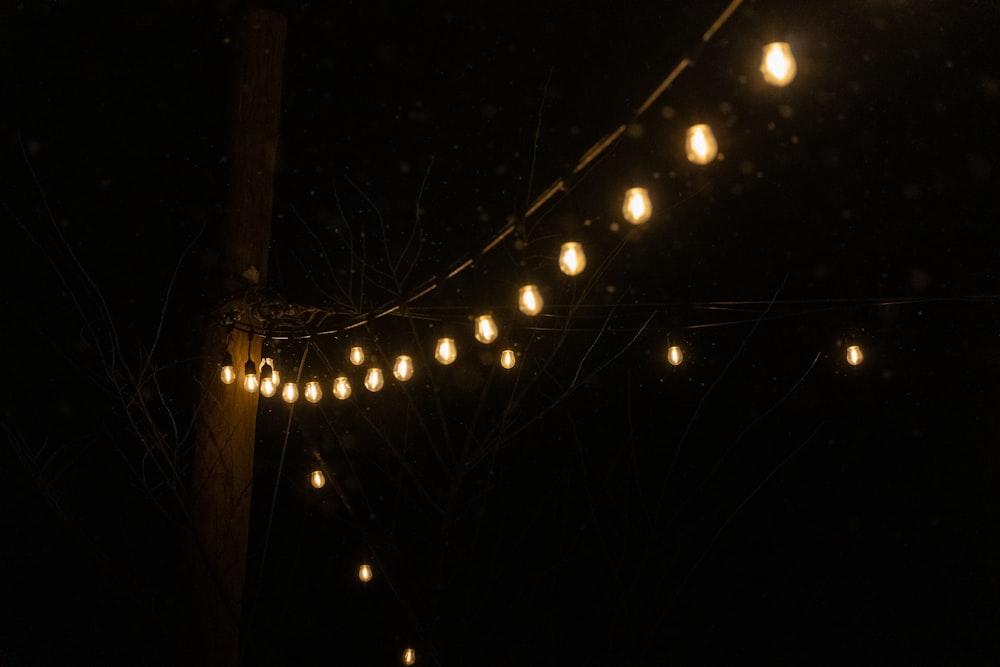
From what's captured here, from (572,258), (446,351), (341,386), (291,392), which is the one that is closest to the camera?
(572,258)

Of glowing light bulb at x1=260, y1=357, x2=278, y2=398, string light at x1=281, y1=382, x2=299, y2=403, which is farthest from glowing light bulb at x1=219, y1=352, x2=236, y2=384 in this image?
string light at x1=281, y1=382, x2=299, y2=403

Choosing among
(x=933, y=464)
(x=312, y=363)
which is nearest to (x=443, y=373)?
(x=312, y=363)

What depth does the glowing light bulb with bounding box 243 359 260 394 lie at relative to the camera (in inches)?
215

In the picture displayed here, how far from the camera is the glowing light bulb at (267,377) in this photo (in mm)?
5625

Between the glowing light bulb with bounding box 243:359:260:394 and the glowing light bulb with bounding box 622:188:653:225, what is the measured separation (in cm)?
295

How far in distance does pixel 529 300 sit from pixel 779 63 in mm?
1506

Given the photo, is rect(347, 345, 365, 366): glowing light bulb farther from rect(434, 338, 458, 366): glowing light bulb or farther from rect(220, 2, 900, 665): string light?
rect(434, 338, 458, 366): glowing light bulb

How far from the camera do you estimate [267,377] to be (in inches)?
→ 222

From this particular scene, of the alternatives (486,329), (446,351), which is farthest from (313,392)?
(486,329)

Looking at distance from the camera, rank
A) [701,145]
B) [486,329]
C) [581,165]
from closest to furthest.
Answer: [581,165] < [701,145] < [486,329]

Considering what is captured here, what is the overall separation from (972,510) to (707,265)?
5081mm

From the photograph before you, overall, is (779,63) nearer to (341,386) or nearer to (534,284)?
(534,284)

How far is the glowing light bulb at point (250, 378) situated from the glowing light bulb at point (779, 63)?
368cm

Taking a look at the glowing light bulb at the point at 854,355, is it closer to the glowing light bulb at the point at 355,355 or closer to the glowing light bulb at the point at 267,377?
the glowing light bulb at the point at 355,355
